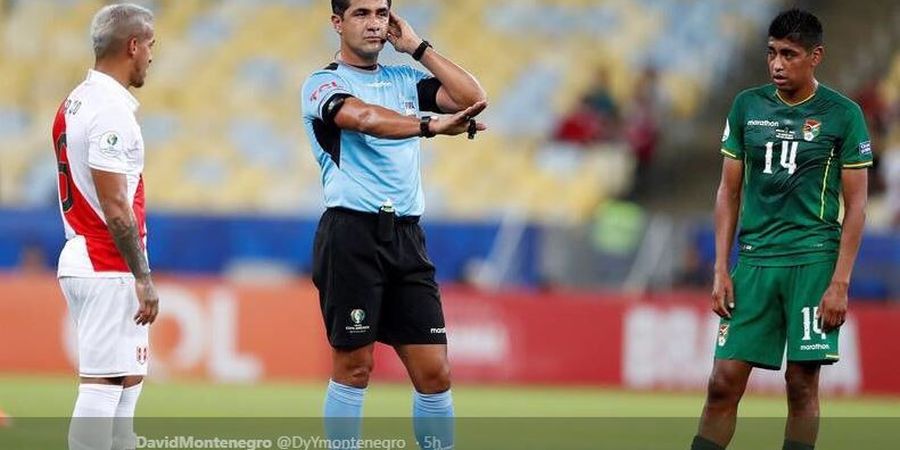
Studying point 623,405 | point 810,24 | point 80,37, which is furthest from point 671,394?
point 80,37

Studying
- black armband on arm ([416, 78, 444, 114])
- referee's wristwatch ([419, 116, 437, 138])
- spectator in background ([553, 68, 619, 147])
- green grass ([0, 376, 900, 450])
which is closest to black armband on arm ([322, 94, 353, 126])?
referee's wristwatch ([419, 116, 437, 138])

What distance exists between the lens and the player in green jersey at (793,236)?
8062mm

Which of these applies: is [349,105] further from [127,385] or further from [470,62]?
[470,62]

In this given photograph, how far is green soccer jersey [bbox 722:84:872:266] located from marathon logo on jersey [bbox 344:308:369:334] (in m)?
1.94

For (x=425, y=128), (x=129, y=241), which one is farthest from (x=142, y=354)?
(x=425, y=128)

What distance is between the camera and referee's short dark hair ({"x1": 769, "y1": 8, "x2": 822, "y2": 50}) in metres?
8.08

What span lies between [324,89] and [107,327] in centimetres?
153

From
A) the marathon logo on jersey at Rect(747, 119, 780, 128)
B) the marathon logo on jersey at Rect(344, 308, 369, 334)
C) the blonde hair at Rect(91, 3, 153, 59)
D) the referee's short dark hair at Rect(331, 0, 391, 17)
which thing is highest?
the referee's short dark hair at Rect(331, 0, 391, 17)

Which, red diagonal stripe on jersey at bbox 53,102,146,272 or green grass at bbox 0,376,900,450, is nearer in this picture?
red diagonal stripe on jersey at bbox 53,102,146,272

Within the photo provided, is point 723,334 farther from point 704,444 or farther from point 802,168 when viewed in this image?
point 802,168

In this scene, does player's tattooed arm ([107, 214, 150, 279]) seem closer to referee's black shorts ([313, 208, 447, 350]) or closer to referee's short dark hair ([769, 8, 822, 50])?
referee's black shorts ([313, 208, 447, 350])

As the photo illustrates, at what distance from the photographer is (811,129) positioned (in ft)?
26.6

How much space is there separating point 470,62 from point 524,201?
8.55 feet

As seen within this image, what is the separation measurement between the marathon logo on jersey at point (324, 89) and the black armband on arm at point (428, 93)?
1.67 ft
